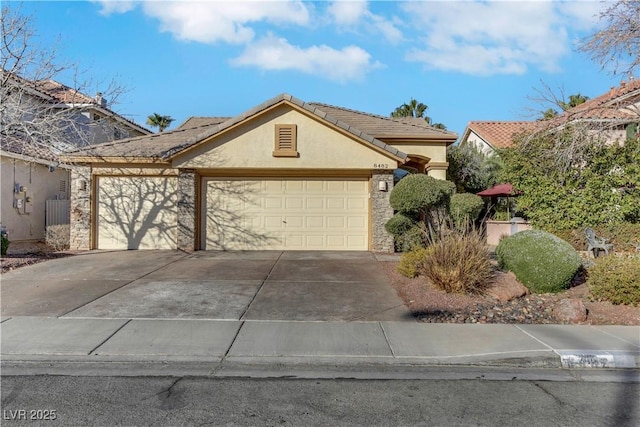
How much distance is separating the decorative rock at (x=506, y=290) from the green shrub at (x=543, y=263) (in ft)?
0.93

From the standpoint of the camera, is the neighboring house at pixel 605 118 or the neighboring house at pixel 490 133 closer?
the neighboring house at pixel 605 118

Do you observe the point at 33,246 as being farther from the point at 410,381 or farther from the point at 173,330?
the point at 410,381

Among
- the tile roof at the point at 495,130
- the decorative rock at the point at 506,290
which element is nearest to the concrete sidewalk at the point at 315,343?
the decorative rock at the point at 506,290

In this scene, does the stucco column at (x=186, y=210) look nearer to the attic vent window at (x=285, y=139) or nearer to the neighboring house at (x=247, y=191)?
the neighboring house at (x=247, y=191)

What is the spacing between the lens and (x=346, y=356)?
504cm

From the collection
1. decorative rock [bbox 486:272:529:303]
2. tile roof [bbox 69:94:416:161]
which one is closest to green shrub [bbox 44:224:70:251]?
tile roof [bbox 69:94:416:161]

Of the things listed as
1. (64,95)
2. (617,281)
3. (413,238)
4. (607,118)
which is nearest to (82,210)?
(64,95)

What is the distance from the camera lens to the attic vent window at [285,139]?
1306 cm

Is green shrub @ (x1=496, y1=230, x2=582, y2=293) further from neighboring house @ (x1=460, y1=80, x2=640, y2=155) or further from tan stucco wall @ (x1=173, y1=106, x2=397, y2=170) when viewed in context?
tan stucco wall @ (x1=173, y1=106, x2=397, y2=170)

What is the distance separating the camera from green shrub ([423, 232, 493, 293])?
25.2 feet

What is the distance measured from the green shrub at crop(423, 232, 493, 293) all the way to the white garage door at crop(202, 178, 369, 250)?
5.32 meters

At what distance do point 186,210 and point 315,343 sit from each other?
29.2 feet

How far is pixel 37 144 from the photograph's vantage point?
36.5ft

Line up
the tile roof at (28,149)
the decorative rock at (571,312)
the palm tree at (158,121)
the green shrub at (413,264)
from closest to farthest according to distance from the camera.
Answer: the decorative rock at (571,312) < the green shrub at (413,264) < the tile roof at (28,149) < the palm tree at (158,121)
